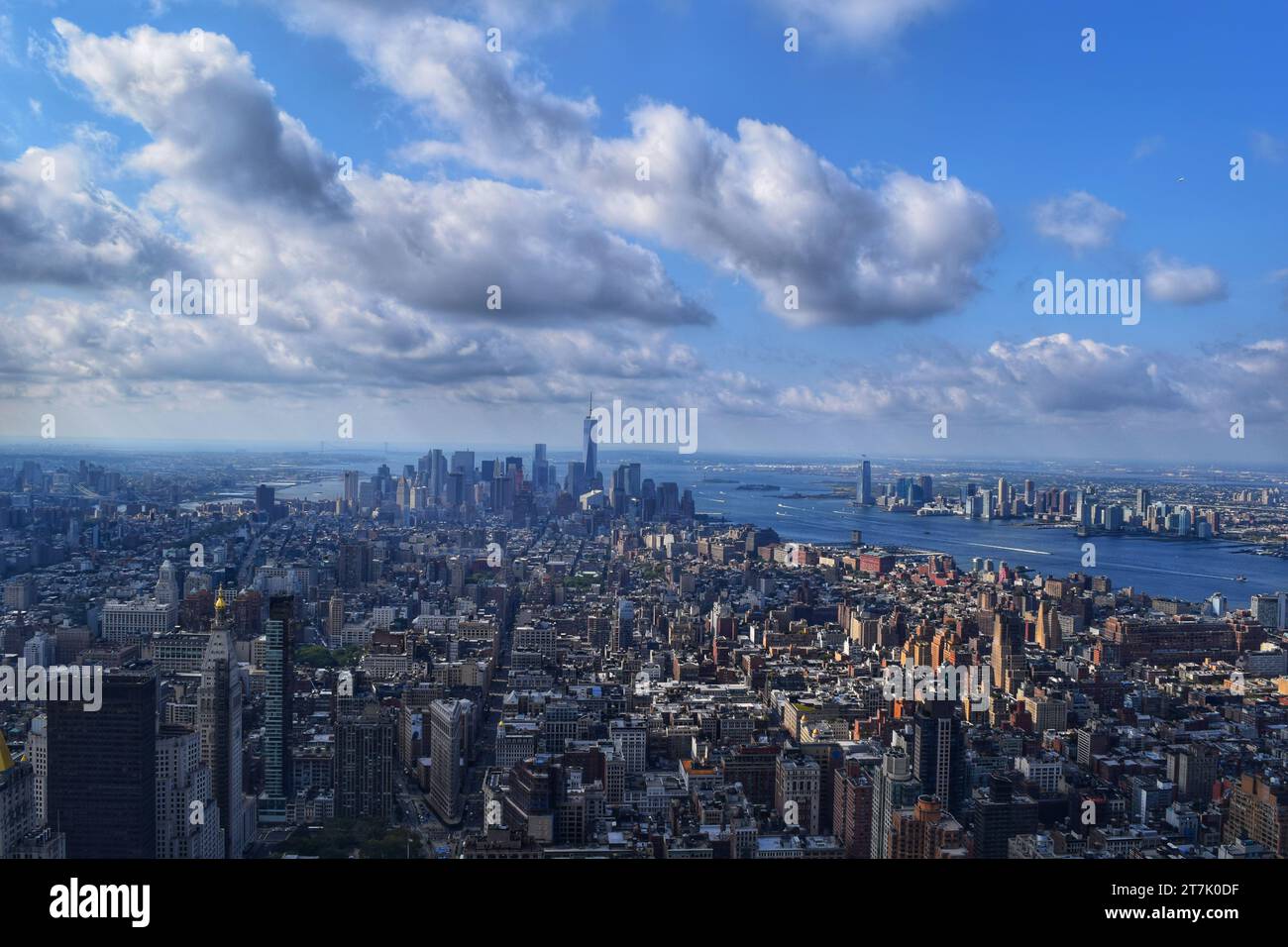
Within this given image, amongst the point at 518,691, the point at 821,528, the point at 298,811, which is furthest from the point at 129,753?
the point at 821,528

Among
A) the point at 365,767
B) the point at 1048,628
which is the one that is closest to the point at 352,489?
the point at 365,767

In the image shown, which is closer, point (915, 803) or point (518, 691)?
point (915, 803)

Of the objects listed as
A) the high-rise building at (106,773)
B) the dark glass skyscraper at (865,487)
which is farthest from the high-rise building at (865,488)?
the high-rise building at (106,773)

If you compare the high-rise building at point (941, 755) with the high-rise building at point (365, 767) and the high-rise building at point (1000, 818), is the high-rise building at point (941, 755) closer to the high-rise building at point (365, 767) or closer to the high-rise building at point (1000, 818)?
the high-rise building at point (1000, 818)
